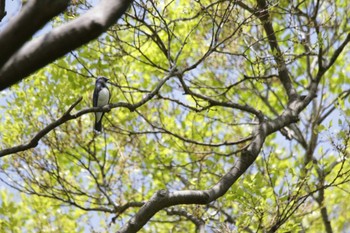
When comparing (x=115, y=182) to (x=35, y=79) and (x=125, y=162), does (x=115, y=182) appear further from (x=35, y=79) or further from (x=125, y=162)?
(x=35, y=79)

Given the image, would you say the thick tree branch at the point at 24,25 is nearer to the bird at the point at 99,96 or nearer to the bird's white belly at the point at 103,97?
the bird at the point at 99,96

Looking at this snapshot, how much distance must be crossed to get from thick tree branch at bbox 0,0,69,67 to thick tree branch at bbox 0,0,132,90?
4 cm

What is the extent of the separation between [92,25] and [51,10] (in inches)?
5.4

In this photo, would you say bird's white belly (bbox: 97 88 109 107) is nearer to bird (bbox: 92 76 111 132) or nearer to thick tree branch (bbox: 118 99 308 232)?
bird (bbox: 92 76 111 132)

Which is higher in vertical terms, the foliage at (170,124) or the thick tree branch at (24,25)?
the foliage at (170,124)

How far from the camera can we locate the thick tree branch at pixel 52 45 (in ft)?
5.39

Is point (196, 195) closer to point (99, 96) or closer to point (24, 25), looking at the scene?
point (24, 25)

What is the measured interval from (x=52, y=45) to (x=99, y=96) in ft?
16.9

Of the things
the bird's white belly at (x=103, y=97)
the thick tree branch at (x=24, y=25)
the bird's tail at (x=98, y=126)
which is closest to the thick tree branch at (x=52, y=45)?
the thick tree branch at (x=24, y=25)

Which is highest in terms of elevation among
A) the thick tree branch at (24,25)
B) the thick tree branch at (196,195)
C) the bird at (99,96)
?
the bird at (99,96)

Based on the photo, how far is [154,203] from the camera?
3.71m

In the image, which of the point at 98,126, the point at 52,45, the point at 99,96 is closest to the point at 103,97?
the point at 99,96

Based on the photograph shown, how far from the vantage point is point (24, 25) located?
5.16ft

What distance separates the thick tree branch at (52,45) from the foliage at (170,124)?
125 inches
